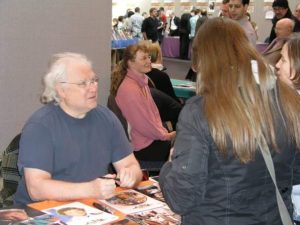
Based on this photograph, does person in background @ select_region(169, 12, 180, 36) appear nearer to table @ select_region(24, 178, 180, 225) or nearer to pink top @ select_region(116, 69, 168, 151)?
pink top @ select_region(116, 69, 168, 151)

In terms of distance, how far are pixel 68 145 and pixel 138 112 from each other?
1400 millimetres

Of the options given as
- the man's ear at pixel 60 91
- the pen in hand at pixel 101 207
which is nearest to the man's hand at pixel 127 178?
the pen in hand at pixel 101 207

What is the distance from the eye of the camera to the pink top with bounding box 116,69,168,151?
3434 millimetres

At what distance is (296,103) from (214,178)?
1.19ft

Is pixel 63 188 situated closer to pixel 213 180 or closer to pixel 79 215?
pixel 79 215

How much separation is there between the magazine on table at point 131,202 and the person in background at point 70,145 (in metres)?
0.05

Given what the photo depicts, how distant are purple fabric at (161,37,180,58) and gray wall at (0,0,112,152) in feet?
35.9

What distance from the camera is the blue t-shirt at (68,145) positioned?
1987 millimetres

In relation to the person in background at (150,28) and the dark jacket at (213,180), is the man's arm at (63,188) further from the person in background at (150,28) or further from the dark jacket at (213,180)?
the person in background at (150,28)

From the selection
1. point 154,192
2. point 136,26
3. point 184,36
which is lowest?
point 154,192

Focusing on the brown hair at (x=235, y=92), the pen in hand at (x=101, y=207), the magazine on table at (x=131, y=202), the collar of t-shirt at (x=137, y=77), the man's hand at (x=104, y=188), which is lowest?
the magazine on table at (x=131, y=202)

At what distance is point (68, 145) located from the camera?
81.4 inches

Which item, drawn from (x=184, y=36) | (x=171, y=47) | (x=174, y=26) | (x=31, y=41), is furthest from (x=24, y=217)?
(x=174, y=26)

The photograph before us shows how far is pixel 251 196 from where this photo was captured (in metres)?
1.41
